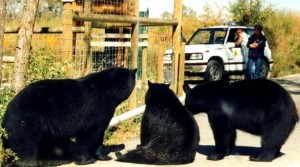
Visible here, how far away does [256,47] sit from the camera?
15195 millimetres

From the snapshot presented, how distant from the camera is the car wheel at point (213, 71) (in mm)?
18500

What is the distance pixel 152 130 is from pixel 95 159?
2.94 feet

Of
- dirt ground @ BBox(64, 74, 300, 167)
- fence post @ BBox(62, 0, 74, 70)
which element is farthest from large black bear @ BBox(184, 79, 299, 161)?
fence post @ BBox(62, 0, 74, 70)

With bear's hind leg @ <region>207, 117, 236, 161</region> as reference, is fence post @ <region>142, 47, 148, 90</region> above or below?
above

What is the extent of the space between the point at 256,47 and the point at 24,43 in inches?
343

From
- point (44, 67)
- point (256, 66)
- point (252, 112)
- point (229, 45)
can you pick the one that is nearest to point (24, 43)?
point (44, 67)

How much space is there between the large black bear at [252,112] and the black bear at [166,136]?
1.57 ft

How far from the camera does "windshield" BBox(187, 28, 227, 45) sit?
19.4m

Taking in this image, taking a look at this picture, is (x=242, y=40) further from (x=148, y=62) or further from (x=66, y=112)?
(x=66, y=112)

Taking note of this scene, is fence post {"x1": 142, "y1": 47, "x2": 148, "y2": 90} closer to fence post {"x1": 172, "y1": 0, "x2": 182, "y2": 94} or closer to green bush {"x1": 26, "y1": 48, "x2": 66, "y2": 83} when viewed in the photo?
fence post {"x1": 172, "y1": 0, "x2": 182, "y2": 94}

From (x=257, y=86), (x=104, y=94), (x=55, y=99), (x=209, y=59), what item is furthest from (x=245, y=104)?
(x=209, y=59)

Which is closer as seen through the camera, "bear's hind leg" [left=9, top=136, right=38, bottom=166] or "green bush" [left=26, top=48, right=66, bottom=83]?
"bear's hind leg" [left=9, top=136, right=38, bottom=166]

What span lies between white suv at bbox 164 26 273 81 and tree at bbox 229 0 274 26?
9369mm

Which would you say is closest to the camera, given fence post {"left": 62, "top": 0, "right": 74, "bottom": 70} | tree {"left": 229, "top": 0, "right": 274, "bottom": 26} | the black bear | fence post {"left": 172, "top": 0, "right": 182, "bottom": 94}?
the black bear
